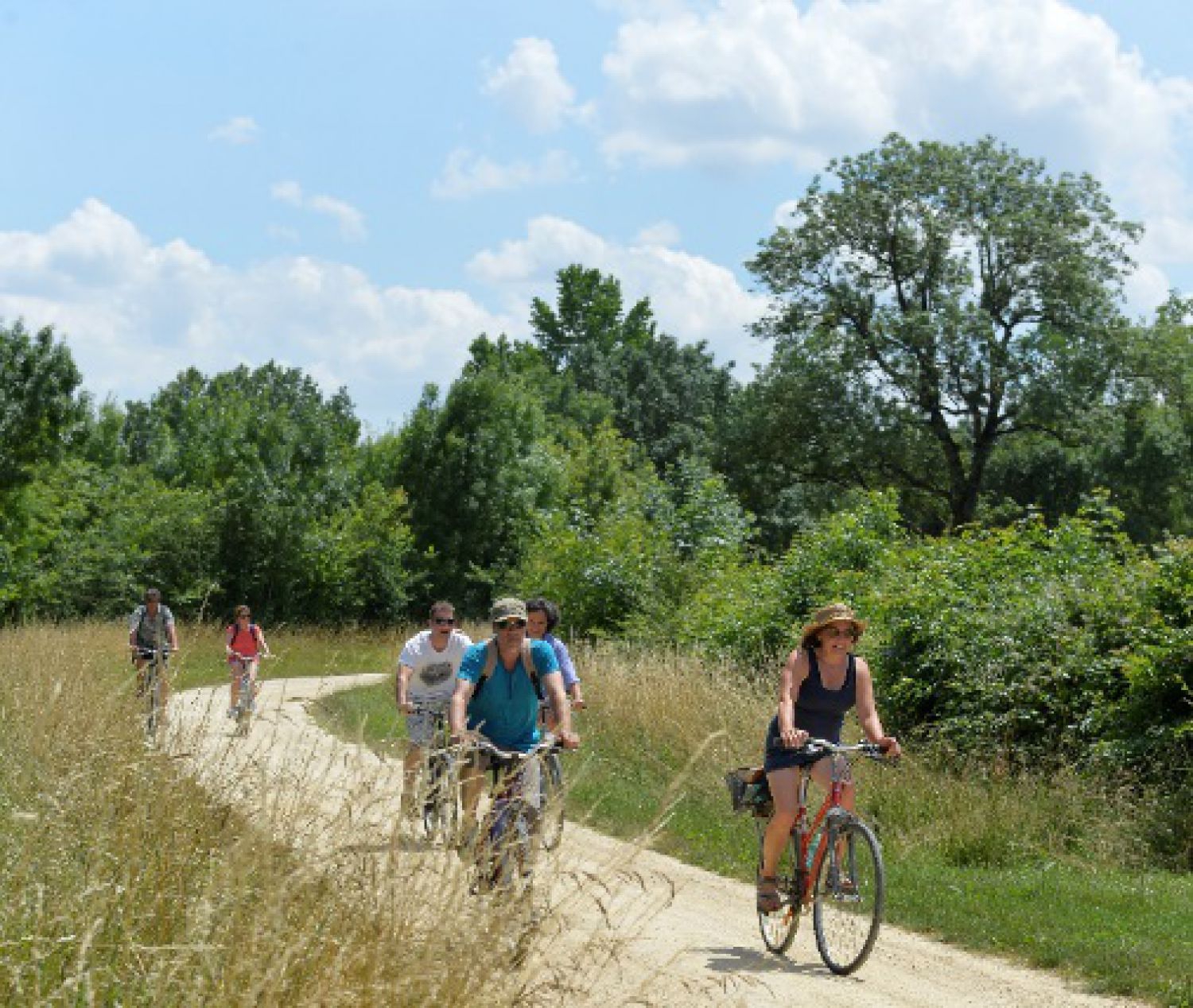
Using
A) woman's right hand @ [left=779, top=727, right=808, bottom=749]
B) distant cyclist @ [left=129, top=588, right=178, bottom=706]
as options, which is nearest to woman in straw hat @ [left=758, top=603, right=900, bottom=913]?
woman's right hand @ [left=779, top=727, right=808, bottom=749]

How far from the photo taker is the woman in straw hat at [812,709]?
8.93 metres

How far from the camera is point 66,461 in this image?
44.7m

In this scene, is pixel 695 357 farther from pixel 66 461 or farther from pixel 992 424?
pixel 66 461

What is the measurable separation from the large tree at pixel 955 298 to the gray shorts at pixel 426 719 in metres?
37.3

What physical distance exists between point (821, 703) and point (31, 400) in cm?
3145

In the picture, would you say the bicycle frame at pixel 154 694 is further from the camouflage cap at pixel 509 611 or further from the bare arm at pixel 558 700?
the bare arm at pixel 558 700

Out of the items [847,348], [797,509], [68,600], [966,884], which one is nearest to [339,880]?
[966,884]

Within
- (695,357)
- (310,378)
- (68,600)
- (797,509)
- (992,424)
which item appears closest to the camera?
(68,600)

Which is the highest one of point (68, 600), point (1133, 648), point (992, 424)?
point (992, 424)

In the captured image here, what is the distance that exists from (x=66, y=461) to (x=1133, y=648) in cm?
3498

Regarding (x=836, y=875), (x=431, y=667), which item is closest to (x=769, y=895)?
(x=836, y=875)

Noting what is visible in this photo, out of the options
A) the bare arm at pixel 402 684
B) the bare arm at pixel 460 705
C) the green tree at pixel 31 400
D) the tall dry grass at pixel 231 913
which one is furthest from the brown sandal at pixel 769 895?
the green tree at pixel 31 400

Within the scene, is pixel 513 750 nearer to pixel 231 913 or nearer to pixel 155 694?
pixel 155 694

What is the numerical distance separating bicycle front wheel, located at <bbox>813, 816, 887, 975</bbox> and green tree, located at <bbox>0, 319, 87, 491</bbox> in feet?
102
